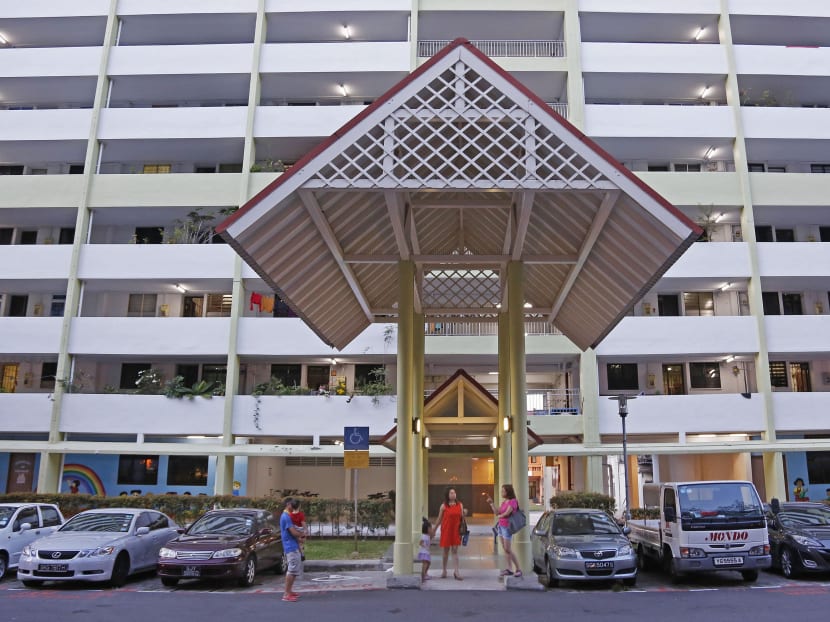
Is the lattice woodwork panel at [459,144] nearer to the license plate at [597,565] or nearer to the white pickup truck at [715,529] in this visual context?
the white pickup truck at [715,529]

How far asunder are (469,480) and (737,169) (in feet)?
56.1

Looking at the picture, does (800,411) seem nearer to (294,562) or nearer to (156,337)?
(294,562)

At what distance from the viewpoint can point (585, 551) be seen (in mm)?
12203

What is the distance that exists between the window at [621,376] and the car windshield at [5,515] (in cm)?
2313

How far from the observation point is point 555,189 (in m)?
10.3

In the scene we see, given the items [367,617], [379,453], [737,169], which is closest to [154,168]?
[379,453]

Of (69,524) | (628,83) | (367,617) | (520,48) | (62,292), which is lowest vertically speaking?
(367,617)

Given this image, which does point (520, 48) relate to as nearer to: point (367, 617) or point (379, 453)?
point (379, 453)

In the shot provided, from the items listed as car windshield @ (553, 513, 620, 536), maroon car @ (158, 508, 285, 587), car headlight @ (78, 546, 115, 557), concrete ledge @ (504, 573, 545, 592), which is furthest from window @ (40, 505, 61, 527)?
car windshield @ (553, 513, 620, 536)

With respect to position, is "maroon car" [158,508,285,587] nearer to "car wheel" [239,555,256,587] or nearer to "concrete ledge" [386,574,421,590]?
"car wheel" [239,555,256,587]

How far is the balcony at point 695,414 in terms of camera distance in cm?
2700

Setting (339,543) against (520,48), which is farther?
(520,48)

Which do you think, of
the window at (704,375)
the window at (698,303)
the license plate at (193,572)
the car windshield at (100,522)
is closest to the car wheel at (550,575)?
the license plate at (193,572)

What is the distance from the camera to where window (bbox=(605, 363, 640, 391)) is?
30.3 meters
